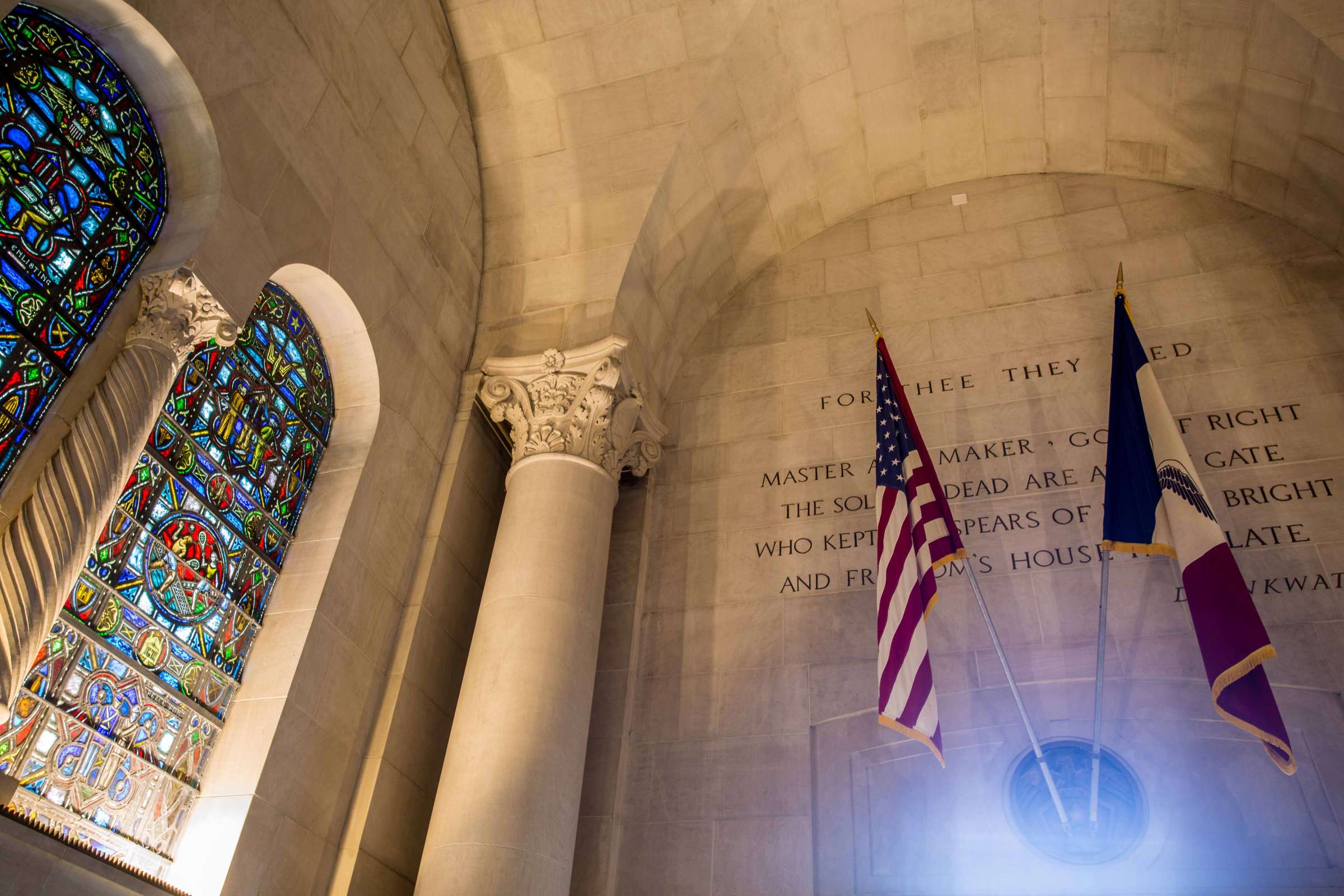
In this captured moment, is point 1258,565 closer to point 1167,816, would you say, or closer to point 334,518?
point 1167,816

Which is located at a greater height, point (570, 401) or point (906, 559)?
point (570, 401)

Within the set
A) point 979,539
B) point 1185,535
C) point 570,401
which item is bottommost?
point 1185,535

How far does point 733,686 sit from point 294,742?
3.60m

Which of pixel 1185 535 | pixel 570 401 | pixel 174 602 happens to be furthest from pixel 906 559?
pixel 174 602

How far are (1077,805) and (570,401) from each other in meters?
5.23

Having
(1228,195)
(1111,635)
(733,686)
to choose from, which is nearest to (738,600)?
(733,686)

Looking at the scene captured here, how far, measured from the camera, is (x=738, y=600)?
31.3 feet

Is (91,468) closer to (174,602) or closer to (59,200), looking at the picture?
(174,602)

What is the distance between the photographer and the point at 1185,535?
6926mm

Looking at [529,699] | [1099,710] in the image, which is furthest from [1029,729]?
[529,699]

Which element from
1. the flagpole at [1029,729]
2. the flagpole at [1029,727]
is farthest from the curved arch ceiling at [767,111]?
the flagpole at [1029,729]

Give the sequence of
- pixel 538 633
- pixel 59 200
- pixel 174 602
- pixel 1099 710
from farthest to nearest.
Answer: pixel 538 633, pixel 1099 710, pixel 174 602, pixel 59 200

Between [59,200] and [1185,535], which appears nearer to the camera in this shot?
[59,200]

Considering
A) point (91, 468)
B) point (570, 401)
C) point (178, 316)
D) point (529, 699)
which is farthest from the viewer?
point (570, 401)
